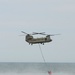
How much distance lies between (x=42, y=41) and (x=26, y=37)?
2751 mm

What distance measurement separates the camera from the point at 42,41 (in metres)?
58.8

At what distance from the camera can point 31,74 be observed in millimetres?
146500

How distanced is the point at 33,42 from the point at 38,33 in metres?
2.02

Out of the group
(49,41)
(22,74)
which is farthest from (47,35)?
(22,74)

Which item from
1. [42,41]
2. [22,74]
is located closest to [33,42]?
[42,41]

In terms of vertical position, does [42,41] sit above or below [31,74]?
above

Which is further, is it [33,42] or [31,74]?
[31,74]

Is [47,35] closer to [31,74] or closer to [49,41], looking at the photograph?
[49,41]

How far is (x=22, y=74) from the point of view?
474ft

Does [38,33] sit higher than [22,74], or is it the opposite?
[38,33]

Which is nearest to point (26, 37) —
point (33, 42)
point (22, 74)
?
point (33, 42)

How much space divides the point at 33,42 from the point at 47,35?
2.43 meters

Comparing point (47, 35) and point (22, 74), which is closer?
point (47, 35)

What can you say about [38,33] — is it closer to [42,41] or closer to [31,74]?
[42,41]
